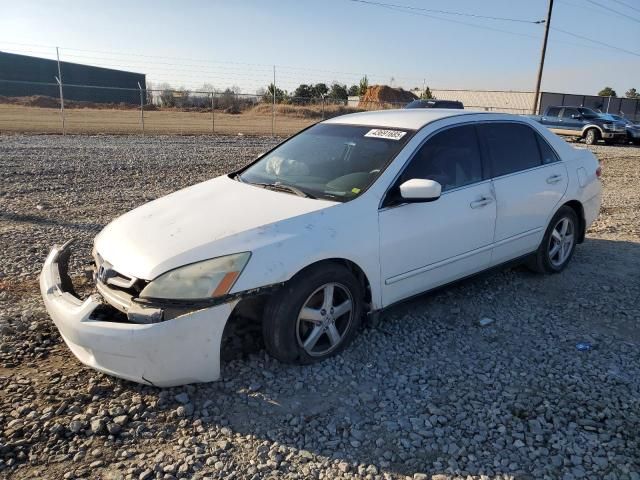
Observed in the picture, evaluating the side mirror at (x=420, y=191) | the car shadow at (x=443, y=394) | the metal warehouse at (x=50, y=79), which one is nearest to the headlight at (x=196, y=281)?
the car shadow at (x=443, y=394)

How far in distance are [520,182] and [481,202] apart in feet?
2.16

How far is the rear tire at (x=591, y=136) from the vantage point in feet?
74.3

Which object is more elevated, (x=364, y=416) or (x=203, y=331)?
(x=203, y=331)

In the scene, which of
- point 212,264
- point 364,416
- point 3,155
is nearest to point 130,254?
point 212,264

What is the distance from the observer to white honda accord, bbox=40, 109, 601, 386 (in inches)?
116

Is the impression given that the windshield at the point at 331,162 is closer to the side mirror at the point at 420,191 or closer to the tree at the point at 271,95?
the side mirror at the point at 420,191

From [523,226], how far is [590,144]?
2098 centimetres

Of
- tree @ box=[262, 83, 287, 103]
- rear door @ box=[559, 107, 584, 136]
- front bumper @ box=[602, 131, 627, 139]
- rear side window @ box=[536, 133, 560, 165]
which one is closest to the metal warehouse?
tree @ box=[262, 83, 287, 103]

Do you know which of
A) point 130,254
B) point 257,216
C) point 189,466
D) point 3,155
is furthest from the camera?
point 3,155

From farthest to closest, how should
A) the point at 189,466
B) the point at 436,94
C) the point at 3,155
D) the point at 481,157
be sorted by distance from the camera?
the point at 436,94
the point at 3,155
the point at 481,157
the point at 189,466

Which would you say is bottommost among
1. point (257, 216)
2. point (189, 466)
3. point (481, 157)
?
point (189, 466)

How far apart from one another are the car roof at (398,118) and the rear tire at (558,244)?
4.72ft

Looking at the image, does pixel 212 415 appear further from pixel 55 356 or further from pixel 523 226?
pixel 523 226

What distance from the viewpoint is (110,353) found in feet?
9.57
